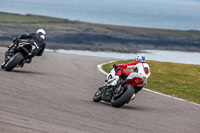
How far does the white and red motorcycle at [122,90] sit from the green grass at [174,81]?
14.9 ft

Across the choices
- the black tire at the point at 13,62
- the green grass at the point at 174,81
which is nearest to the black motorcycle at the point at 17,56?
the black tire at the point at 13,62

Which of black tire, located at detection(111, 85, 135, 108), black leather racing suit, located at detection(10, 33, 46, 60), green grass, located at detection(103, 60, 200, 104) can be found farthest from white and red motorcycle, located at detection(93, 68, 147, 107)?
black leather racing suit, located at detection(10, 33, 46, 60)

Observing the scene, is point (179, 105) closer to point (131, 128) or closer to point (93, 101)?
point (93, 101)

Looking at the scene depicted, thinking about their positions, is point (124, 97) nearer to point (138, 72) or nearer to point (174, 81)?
point (138, 72)

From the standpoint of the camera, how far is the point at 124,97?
33.7ft

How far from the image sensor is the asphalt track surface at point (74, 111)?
7.70 meters

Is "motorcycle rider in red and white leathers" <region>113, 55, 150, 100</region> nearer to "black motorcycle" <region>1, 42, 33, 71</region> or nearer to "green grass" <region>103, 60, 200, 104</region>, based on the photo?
"green grass" <region>103, 60, 200, 104</region>

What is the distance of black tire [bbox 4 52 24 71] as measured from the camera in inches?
573

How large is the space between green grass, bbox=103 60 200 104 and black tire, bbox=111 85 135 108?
4874 mm

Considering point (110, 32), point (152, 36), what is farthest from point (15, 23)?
point (152, 36)

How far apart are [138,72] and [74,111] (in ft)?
7.38

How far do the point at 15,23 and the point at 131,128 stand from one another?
182ft

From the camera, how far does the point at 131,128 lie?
8.41m

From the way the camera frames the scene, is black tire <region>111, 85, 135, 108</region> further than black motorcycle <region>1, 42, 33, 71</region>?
No
